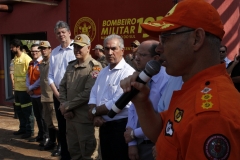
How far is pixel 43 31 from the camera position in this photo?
32.5ft

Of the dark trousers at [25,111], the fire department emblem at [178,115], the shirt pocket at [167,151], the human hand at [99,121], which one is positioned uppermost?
the fire department emblem at [178,115]

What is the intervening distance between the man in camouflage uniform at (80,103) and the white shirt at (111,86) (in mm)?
489

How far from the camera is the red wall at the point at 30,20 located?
9500mm

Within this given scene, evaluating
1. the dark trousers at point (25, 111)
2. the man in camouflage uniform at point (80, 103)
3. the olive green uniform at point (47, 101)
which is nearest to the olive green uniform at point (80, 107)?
the man in camouflage uniform at point (80, 103)

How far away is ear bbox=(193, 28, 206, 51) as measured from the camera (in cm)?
135

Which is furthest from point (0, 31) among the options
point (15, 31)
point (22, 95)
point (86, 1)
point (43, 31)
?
point (22, 95)

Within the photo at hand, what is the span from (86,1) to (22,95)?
3.18 m

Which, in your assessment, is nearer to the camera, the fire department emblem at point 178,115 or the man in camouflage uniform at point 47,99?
the fire department emblem at point 178,115

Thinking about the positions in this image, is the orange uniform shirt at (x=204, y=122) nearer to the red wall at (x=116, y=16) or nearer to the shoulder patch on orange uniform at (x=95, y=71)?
the shoulder patch on orange uniform at (x=95, y=71)

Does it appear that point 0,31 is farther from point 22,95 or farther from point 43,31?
point 22,95

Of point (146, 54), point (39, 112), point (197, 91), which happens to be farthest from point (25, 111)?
point (197, 91)

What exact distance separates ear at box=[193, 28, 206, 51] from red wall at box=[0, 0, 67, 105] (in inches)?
323

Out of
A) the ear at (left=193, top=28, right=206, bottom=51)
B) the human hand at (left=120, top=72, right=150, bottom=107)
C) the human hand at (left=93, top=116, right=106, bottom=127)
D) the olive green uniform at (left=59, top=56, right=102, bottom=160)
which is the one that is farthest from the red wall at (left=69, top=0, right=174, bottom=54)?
the ear at (left=193, top=28, right=206, bottom=51)

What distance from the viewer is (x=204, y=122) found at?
1.14m
